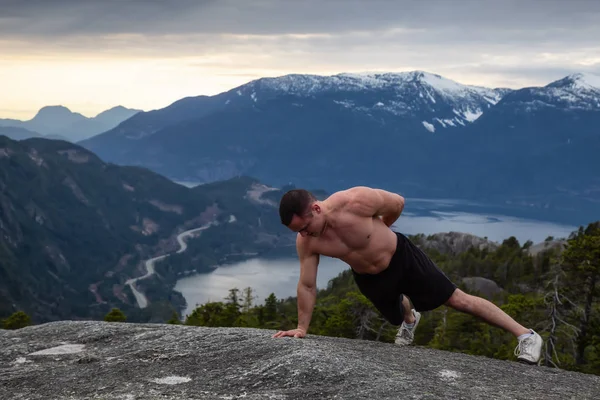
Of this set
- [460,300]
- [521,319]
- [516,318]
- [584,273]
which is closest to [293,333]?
[460,300]

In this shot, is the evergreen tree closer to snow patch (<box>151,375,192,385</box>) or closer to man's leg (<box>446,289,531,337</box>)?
man's leg (<box>446,289,531,337</box>)

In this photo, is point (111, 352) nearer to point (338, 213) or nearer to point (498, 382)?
point (338, 213)

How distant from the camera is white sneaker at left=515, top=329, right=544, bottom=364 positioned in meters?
8.33

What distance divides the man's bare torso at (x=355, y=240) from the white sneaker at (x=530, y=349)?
1.98 meters

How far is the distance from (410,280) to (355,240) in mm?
967

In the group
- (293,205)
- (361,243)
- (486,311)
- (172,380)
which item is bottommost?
(172,380)

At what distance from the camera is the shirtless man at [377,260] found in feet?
26.6

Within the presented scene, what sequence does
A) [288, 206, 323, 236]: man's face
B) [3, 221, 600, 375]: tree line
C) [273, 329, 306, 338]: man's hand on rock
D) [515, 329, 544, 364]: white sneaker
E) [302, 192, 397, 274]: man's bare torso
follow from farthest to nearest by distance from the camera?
1. [3, 221, 600, 375]: tree line
2. [273, 329, 306, 338]: man's hand on rock
3. [515, 329, 544, 364]: white sneaker
4. [302, 192, 397, 274]: man's bare torso
5. [288, 206, 323, 236]: man's face

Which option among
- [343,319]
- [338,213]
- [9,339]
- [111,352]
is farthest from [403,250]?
[343,319]

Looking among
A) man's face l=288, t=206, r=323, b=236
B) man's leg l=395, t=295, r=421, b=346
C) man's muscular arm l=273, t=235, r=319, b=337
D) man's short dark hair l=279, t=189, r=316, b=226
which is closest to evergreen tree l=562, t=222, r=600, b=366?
man's leg l=395, t=295, r=421, b=346

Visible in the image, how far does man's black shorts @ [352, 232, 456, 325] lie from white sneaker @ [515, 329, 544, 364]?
110 cm

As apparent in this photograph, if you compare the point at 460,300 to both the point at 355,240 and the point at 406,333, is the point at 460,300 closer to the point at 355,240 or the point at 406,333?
the point at 406,333

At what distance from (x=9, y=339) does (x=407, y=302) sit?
18.2ft

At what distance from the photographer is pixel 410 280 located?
8.51 meters
